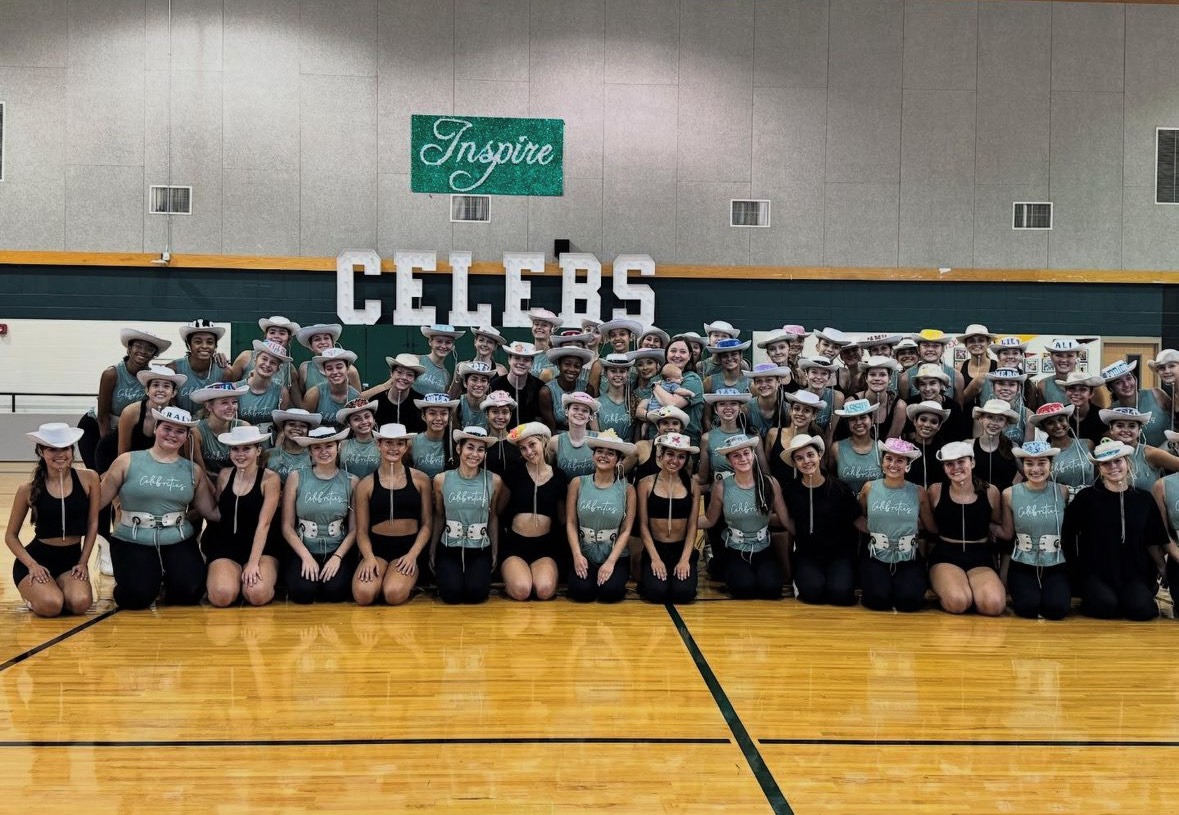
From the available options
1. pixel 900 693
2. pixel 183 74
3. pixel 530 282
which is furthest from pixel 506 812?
pixel 183 74

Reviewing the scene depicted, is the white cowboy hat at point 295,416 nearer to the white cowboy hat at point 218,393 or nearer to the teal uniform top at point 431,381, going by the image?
the white cowboy hat at point 218,393

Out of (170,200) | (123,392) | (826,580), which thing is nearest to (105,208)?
(170,200)

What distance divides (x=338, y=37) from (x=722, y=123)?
21.1 ft

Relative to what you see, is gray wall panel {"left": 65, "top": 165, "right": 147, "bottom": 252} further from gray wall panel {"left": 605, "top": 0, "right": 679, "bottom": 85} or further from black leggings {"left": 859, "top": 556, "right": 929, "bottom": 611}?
black leggings {"left": 859, "top": 556, "right": 929, "bottom": 611}

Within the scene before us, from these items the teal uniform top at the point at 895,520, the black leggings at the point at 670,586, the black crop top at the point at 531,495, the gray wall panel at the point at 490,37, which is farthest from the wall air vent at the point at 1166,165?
the black crop top at the point at 531,495

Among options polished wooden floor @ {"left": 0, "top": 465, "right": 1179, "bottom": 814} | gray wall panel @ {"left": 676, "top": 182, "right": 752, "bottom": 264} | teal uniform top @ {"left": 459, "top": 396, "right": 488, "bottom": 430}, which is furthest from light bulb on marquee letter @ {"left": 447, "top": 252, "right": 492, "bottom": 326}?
polished wooden floor @ {"left": 0, "top": 465, "right": 1179, "bottom": 814}

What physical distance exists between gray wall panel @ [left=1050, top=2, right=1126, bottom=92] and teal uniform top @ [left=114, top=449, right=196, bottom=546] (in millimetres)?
15582

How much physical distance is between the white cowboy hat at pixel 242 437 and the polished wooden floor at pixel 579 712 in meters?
1.13

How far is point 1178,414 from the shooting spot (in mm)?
8070

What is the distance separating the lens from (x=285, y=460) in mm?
7391

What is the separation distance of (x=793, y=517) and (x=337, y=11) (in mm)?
12743

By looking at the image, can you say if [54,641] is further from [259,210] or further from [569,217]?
[569,217]

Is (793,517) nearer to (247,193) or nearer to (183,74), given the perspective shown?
(247,193)

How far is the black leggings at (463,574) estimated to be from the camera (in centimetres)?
691
